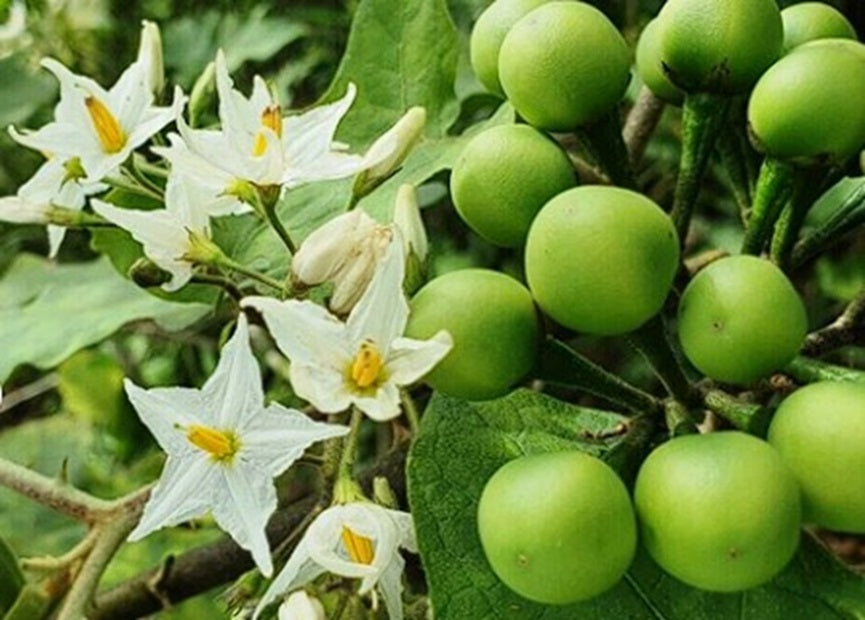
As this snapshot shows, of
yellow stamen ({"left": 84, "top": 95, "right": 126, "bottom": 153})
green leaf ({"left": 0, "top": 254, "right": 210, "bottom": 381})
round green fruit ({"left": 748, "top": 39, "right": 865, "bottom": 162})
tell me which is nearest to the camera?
round green fruit ({"left": 748, "top": 39, "right": 865, "bottom": 162})

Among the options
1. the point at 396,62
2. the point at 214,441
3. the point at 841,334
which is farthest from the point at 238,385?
the point at 396,62

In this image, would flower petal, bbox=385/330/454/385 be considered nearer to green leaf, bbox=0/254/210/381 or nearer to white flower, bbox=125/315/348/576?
white flower, bbox=125/315/348/576

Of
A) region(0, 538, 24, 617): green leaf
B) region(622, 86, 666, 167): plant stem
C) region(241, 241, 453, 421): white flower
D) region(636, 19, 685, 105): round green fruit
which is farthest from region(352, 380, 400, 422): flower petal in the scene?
region(622, 86, 666, 167): plant stem

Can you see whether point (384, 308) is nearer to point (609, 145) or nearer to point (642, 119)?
point (609, 145)

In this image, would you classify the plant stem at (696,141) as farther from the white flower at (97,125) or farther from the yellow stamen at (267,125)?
the white flower at (97,125)

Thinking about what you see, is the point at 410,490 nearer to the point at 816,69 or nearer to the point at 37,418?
the point at 816,69

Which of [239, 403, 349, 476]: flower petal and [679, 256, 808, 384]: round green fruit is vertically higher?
[679, 256, 808, 384]: round green fruit
